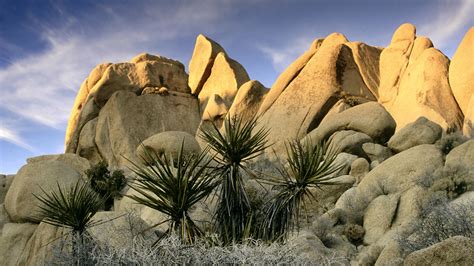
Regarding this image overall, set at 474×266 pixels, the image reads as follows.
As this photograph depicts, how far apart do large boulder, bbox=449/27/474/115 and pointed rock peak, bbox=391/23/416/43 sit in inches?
178

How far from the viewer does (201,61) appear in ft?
139

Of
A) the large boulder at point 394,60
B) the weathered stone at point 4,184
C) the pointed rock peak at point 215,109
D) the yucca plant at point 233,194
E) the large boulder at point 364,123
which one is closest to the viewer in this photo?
the yucca plant at point 233,194

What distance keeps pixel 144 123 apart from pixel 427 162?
22.5 metres

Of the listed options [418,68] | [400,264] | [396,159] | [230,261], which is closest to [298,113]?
[418,68]

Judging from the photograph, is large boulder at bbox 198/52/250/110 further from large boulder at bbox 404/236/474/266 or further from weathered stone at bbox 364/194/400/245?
large boulder at bbox 404/236/474/266

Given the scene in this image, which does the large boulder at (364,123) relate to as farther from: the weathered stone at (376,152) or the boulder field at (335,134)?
the weathered stone at (376,152)

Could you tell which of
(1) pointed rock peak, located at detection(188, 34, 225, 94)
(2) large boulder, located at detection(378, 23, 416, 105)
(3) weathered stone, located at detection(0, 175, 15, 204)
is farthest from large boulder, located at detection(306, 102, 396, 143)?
(1) pointed rock peak, located at detection(188, 34, 225, 94)

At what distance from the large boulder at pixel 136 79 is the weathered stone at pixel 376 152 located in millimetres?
20188

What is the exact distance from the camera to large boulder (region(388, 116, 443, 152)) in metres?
20.6

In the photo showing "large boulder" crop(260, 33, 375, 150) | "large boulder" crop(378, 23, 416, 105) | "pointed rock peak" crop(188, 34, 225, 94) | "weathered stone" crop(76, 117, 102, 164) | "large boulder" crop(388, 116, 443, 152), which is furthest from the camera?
"pointed rock peak" crop(188, 34, 225, 94)

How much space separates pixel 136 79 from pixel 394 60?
17.5m

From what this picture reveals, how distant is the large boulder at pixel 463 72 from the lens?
26609mm

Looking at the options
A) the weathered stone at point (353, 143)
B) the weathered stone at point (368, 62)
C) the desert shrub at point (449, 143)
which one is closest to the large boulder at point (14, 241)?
the weathered stone at point (353, 143)

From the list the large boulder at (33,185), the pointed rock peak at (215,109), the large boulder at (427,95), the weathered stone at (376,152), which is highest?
the pointed rock peak at (215,109)
